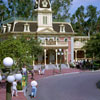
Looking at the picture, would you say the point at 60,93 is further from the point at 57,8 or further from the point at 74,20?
the point at 74,20

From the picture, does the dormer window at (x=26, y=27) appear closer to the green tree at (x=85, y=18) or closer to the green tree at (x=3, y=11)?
the green tree at (x=3, y=11)

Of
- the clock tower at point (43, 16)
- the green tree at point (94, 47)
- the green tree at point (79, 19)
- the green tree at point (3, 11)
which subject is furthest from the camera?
the green tree at point (79, 19)

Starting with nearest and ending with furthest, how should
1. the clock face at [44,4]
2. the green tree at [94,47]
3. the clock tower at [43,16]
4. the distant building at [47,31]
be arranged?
the green tree at [94,47] < the distant building at [47,31] < the clock tower at [43,16] < the clock face at [44,4]

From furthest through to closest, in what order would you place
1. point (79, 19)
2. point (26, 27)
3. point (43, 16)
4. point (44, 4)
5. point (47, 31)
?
point (79, 19), point (44, 4), point (43, 16), point (47, 31), point (26, 27)

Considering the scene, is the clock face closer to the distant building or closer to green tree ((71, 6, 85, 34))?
the distant building

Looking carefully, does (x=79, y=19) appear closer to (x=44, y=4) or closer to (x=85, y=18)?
(x=85, y=18)

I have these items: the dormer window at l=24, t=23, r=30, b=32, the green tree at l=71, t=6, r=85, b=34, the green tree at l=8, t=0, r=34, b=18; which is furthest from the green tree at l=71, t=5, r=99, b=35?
the dormer window at l=24, t=23, r=30, b=32

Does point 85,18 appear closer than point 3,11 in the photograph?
No

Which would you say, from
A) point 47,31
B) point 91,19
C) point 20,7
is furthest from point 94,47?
point 91,19

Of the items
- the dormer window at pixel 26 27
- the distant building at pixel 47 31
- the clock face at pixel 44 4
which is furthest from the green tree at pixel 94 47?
the clock face at pixel 44 4

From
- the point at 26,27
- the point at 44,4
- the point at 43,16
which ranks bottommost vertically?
the point at 26,27

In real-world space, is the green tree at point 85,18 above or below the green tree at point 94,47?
above

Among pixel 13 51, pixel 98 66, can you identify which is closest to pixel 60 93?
pixel 13 51

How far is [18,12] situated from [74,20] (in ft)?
59.7
